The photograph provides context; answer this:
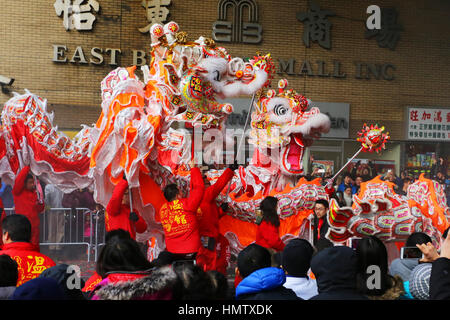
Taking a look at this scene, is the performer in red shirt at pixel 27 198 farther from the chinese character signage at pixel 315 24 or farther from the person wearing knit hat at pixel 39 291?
the chinese character signage at pixel 315 24

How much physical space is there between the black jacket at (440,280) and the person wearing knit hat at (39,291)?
4.20 feet

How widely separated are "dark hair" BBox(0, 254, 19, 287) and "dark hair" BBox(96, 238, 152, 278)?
15.4 inches

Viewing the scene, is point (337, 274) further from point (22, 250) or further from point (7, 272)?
point (22, 250)

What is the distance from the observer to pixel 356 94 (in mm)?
11164

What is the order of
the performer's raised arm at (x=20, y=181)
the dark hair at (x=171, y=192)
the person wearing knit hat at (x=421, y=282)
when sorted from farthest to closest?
the performer's raised arm at (x=20, y=181)
the dark hair at (x=171, y=192)
the person wearing knit hat at (x=421, y=282)

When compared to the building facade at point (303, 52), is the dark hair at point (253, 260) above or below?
below

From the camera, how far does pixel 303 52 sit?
1097cm

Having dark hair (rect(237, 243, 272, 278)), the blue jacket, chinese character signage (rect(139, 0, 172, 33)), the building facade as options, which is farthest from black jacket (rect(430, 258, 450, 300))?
chinese character signage (rect(139, 0, 172, 33))

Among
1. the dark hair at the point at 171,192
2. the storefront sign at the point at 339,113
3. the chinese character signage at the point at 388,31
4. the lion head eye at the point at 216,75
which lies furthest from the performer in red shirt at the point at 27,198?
the chinese character signage at the point at 388,31

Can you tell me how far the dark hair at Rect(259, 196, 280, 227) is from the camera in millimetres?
4875

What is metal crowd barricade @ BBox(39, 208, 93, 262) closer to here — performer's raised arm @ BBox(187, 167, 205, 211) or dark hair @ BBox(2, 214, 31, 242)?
performer's raised arm @ BBox(187, 167, 205, 211)

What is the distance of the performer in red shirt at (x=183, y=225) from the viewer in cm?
448

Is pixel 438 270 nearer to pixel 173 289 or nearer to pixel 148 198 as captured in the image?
pixel 173 289

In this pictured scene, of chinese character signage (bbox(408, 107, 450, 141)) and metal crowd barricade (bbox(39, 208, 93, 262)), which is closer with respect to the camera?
metal crowd barricade (bbox(39, 208, 93, 262))
